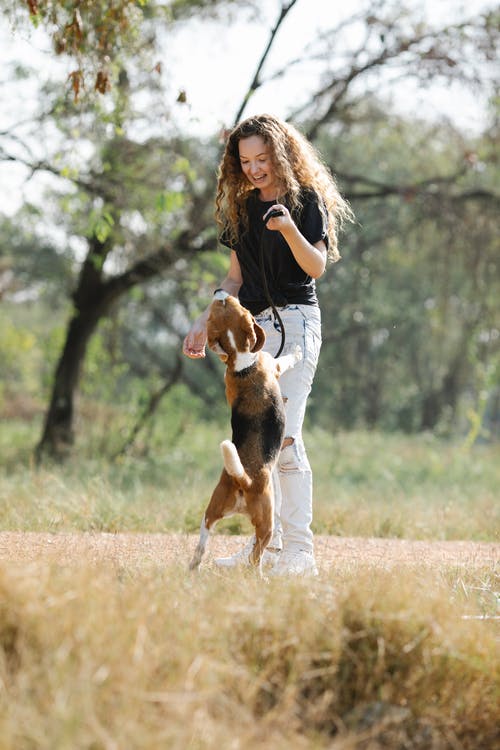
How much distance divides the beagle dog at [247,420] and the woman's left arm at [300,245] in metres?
0.42

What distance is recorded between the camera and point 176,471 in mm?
11859

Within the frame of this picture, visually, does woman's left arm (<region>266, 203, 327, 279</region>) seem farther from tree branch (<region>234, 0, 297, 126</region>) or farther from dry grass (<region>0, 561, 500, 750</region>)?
tree branch (<region>234, 0, 297, 126</region>)

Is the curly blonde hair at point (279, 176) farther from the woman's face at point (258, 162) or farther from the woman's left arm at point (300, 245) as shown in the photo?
the woman's left arm at point (300, 245)

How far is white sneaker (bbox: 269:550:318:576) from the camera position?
176 inches

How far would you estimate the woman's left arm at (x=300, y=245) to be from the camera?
14.3ft

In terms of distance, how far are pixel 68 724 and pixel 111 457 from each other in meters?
9.87

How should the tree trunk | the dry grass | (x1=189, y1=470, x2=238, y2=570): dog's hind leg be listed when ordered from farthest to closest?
1. the tree trunk
2. (x1=189, y1=470, x2=238, y2=570): dog's hind leg
3. the dry grass

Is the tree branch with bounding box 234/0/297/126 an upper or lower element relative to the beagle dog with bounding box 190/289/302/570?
upper

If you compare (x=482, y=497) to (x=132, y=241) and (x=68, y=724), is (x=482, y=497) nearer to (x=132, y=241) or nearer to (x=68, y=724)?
(x=132, y=241)

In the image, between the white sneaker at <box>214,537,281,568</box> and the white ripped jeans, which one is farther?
the white ripped jeans

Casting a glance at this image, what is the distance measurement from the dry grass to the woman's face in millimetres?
2157

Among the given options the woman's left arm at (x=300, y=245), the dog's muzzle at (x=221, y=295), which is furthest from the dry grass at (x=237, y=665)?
the woman's left arm at (x=300, y=245)

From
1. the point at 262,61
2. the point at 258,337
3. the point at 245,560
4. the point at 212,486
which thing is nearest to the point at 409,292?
the point at 262,61

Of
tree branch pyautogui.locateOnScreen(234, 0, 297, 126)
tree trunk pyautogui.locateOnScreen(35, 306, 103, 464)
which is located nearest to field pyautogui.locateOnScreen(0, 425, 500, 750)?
tree branch pyautogui.locateOnScreen(234, 0, 297, 126)
